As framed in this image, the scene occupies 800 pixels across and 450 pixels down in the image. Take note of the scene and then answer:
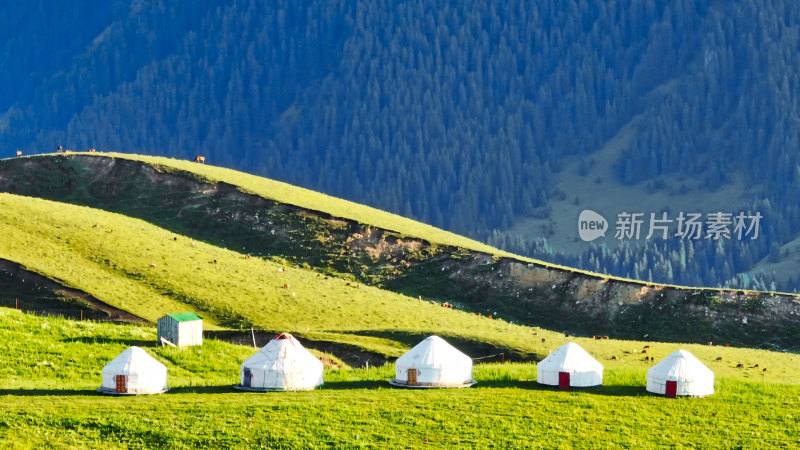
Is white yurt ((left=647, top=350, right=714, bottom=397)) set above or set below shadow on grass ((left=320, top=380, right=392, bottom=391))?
above

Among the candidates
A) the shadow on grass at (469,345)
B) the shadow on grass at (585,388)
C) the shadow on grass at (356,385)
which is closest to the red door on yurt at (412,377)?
the shadow on grass at (356,385)

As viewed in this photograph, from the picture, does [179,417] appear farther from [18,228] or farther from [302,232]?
[302,232]

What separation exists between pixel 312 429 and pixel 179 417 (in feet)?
21.8

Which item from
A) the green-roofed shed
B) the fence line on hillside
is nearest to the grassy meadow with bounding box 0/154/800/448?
the green-roofed shed

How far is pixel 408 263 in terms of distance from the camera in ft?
414

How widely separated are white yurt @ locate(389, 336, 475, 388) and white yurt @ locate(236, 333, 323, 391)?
5.24 m

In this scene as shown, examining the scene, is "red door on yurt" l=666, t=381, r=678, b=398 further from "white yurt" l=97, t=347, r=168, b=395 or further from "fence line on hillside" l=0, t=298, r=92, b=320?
"fence line on hillside" l=0, t=298, r=92, b=320

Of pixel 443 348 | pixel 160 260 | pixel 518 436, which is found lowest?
pixel 518 436

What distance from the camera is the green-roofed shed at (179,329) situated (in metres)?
76.1

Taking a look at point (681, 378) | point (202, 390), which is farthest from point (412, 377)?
point (681, 378)

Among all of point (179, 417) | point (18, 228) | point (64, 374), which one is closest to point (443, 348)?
point (179, 417)

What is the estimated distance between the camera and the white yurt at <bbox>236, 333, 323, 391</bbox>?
63281mm

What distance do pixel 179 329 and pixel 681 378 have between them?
109 feet

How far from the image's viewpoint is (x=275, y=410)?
5716 cm
